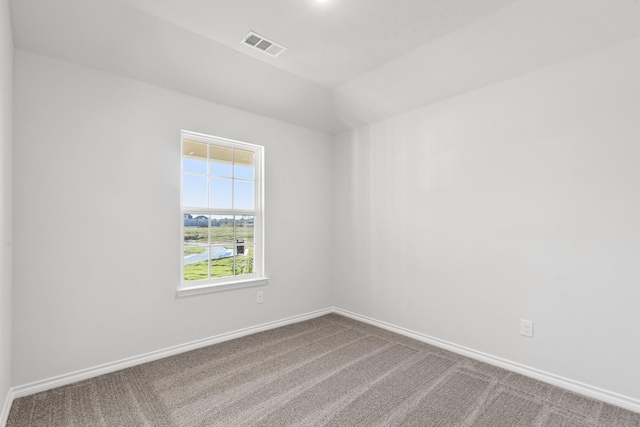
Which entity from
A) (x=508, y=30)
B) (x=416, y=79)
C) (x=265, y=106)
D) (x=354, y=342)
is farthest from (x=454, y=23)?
(x=354, y=342)

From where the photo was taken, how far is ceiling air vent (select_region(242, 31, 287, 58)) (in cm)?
256

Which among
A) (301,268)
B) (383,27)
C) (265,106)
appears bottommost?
(301,268)

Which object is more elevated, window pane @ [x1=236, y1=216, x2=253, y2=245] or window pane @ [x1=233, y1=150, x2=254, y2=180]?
window pane @ [x1=233, y1=150, x2=254, y2=180]

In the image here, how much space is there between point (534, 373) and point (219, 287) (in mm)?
2803

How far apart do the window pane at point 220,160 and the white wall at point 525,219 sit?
1.66 metres

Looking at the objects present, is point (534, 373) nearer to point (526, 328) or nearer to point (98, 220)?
point (526, 328)

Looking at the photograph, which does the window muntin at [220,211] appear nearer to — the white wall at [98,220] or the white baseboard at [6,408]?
the white wall at [98,220]

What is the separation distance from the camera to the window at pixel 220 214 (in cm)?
318

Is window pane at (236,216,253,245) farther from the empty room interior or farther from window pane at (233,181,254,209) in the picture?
window pane at (233,181,254,209)

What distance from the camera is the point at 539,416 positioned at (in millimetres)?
2051

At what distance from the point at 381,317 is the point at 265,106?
2.67m

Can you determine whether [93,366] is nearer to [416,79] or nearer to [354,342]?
[354,342]

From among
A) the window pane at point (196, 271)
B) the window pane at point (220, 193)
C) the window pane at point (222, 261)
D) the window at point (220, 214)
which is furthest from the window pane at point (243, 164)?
the window pane at point (196, 271)

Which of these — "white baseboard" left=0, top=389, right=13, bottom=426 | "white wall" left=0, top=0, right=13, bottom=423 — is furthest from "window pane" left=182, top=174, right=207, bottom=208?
"white baseboard" left=0, top=389, right=13, bottom=426
